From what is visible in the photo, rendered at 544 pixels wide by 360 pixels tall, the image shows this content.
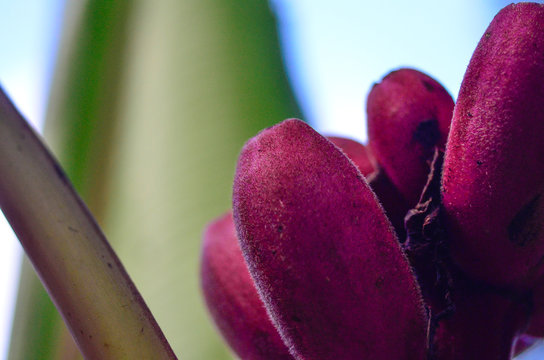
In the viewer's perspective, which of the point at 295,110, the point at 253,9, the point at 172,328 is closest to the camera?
the point at 172,328

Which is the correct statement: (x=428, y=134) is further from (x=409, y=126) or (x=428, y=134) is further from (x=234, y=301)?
(x=234, y=301)

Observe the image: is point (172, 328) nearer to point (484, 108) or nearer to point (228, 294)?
point (228, 294)

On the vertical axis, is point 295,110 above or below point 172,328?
above

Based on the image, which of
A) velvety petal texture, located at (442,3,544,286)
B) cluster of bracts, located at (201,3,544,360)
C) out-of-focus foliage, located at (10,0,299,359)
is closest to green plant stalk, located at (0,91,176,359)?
cluster of bracts, located at (201,3,544,360)

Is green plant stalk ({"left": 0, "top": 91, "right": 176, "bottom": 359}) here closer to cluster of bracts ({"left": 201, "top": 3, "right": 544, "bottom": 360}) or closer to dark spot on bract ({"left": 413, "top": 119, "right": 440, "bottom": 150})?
cluster of bracts ({"left": 201, "top": 3, "right": 544, "bottom": 360})

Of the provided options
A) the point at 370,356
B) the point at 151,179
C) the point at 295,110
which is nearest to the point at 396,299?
the point at 370,356

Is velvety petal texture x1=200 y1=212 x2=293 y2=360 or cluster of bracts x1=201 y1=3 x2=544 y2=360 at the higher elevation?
cluster of bracts x1=201 y1=3 x2=544 y2=360

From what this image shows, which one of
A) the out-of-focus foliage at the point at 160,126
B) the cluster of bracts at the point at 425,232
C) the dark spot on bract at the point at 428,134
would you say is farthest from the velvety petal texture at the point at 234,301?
the out-of-focus foliage at the point at 160,126

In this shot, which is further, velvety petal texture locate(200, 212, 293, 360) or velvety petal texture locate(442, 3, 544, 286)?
velvety petal texture locate(200, 212, 293, 360)

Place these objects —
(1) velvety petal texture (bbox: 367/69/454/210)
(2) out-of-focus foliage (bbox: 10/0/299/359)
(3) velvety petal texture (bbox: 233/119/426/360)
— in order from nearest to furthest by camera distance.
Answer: (3) velvety petal texture (bbox: 233/119/426/360) → (1) velvety petal texture (bbox: 367/69/454/210) → (2) out-of-focus foliage (bbox: 10/0/299/359)
